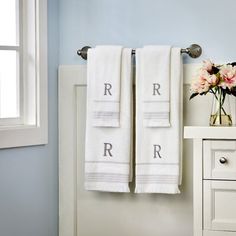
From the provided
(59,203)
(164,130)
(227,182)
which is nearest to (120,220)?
(59,203)

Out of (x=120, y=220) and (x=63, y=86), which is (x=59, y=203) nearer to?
(x=120, y=220)

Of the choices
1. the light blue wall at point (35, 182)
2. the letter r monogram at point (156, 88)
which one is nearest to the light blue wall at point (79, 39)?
the light blue wall at point (35, 182)

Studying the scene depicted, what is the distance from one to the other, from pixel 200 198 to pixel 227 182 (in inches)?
4.7

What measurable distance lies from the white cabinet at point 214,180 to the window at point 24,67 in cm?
73

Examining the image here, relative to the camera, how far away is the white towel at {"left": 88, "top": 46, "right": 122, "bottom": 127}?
2.37 m

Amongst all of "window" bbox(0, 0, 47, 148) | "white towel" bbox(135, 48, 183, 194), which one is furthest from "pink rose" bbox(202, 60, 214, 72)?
"window" bbox(0, 0, 47, 148)

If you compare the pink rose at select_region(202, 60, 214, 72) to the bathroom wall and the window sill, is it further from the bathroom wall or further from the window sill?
the window sill

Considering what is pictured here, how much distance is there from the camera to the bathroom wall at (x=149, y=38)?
7.75 feet

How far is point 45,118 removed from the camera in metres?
2.44

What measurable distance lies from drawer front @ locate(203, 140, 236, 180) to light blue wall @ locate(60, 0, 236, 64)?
0.48m

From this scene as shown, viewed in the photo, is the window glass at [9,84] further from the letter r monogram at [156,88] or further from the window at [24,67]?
the letter r monogram at [156,88]

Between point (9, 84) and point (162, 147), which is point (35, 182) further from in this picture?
point (162, 147)

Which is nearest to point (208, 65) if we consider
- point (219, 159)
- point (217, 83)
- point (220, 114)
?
point (217, 83)

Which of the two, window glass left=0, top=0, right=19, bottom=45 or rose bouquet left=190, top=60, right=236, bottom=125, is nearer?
rose bouquet left=190, top=60, right=236, bottom=125
